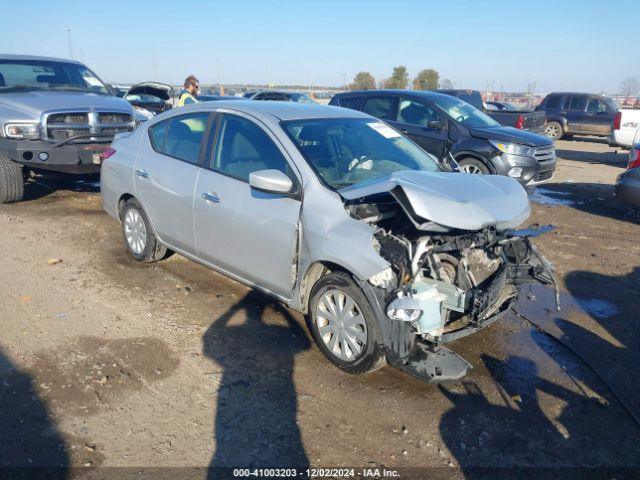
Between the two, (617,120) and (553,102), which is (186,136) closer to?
(617,120)

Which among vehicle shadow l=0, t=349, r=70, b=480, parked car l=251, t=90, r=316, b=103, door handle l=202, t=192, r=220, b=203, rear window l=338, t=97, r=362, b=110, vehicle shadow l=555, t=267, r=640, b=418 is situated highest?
parked car l=251, t=90, r=316, b=103

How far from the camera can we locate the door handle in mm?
4289

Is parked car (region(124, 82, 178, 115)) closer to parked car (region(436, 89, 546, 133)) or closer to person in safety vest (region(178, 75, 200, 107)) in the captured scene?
person in safety vest (region(178, 75, 200, 107))

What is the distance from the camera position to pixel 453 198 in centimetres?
334

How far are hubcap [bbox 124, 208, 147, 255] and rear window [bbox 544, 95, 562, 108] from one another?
18.5m

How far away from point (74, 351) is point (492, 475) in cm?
303

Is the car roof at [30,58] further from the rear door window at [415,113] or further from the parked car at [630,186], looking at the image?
the parked car at [630,186]

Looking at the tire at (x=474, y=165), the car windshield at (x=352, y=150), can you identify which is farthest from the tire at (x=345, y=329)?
the tire at (x=474, y=165)

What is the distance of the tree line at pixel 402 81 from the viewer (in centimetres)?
4456

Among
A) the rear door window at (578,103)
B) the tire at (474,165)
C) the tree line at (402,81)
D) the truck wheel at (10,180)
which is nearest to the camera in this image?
the truck wheel at (10,180)

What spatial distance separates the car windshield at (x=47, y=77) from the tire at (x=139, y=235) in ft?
14.3

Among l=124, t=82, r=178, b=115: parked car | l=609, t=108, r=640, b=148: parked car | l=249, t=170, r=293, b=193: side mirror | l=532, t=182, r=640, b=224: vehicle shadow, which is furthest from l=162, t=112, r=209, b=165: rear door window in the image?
l=609, t=108, r=640, b=148: parked car

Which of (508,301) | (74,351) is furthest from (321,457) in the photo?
(74,351)

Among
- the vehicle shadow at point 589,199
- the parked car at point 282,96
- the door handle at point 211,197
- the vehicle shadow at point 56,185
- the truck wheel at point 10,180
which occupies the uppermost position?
the parked car at point 282,96
